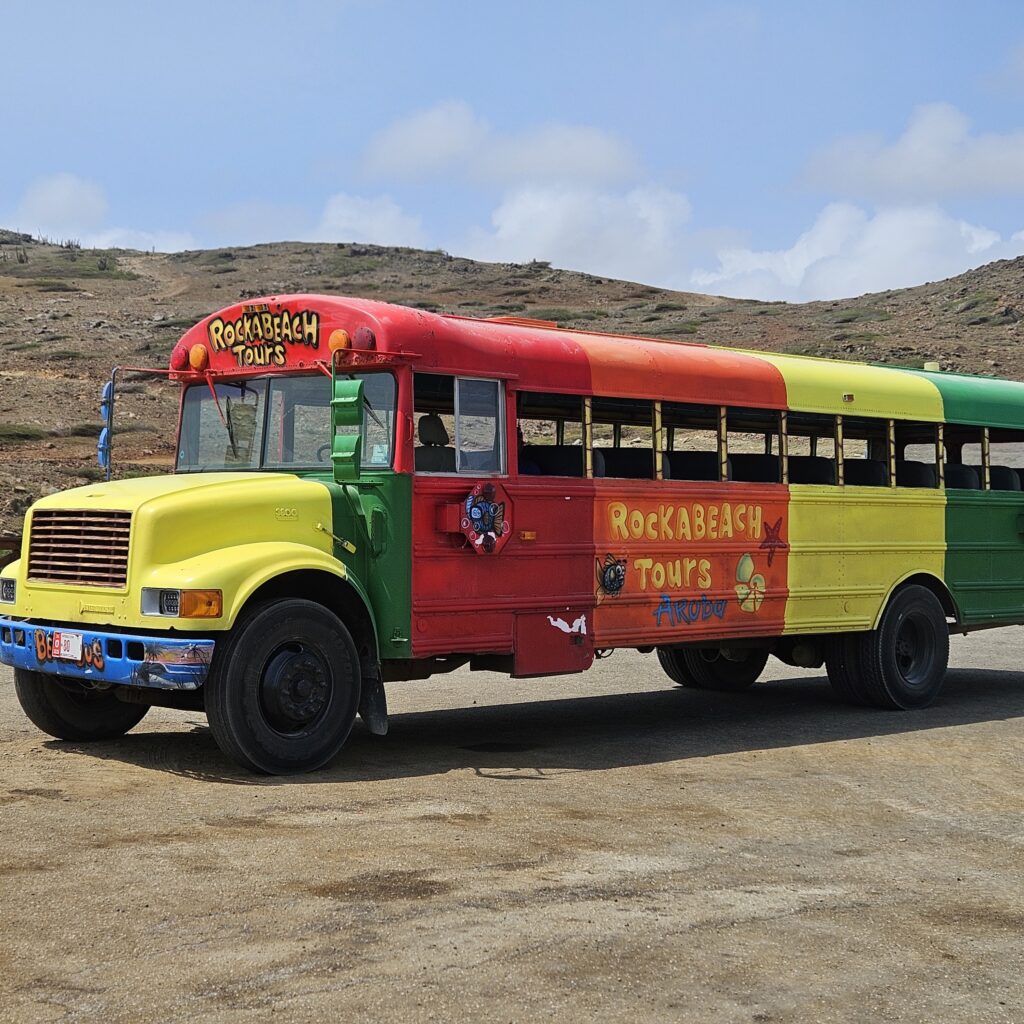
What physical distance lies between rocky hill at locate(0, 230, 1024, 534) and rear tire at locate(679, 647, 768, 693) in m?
14.0

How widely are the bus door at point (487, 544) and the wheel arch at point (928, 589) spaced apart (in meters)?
3.27

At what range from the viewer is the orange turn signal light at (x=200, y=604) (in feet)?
26.5

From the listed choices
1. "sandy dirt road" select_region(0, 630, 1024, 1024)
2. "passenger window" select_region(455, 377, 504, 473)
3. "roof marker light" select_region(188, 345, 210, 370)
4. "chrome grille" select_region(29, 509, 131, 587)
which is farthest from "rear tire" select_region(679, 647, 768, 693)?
"chrome grille" select_region(29, 509, 131, 587)

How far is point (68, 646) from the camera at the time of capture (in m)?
8.55

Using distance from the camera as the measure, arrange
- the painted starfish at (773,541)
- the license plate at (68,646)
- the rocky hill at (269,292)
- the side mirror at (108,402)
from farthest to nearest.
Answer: the rocky hill at (269,292), the painted starfish at (773,541), the side mirror at (108,402), the license plate at (68,646)

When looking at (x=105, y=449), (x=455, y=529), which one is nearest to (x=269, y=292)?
(x=105, y=449)

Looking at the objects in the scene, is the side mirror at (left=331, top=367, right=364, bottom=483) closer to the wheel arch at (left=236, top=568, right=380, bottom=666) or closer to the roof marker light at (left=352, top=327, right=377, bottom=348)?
the roof marker light at (left=352, top=327, right=377, bottom=348)

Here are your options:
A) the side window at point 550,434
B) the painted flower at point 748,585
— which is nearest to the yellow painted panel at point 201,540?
the side window at point 550,434

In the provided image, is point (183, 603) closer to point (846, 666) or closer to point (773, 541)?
point (773, 541)

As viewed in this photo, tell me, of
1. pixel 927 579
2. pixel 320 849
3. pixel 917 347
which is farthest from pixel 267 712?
pixel 917 347

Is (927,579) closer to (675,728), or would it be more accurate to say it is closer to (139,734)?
(675,728)

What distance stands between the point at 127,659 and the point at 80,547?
0.84 metres

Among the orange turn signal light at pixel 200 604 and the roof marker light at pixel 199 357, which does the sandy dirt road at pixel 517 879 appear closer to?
the orange turn signal light at pixel 200 604

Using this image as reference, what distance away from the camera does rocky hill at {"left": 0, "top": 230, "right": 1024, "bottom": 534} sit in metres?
35.4
